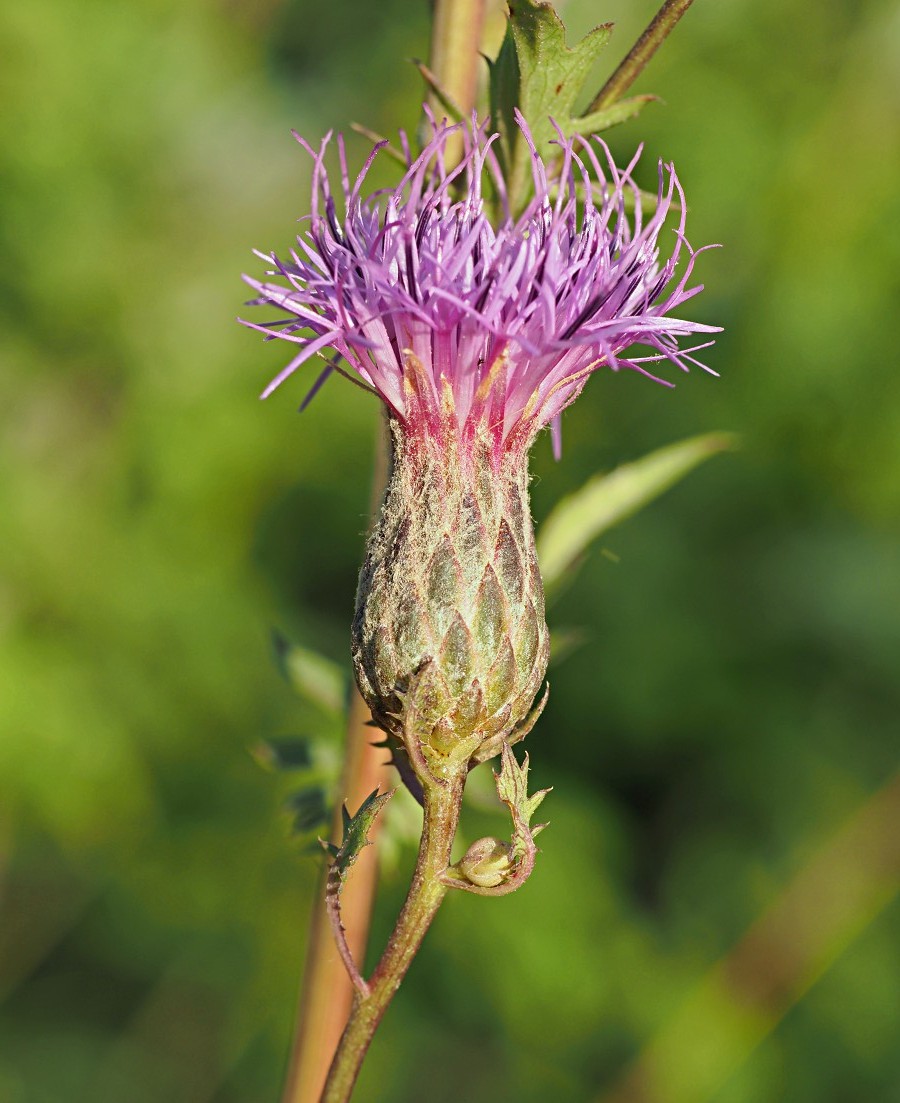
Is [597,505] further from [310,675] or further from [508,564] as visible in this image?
[310,675]

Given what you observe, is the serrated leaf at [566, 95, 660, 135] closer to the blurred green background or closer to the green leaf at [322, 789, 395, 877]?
the green leaf at [322, 789, 395, 877]

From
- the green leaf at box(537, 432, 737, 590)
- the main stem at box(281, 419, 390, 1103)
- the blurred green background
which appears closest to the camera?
the main stem at box(281, 419, 390, 1103)

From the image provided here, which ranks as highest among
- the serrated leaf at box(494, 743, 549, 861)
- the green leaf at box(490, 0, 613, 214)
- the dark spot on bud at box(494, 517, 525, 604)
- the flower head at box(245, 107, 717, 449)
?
the green leaf at box(490, 0, 613, 214)

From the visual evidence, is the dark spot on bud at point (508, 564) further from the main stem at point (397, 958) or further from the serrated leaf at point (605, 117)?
the serrated leaf at point (605, 117)

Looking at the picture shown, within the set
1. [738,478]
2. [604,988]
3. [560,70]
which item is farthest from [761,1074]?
[560,70]

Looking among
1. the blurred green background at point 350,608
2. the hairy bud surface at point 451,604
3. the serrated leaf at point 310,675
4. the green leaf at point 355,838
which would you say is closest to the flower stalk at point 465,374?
the hairy bud surface at point 451,604

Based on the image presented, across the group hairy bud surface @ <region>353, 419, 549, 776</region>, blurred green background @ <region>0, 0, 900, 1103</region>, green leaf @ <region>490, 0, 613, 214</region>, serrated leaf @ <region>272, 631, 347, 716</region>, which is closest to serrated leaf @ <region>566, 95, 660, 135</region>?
green leaf @ <region>490, 0, 613, 214</region>

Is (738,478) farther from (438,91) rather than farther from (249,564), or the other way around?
(438,91)
